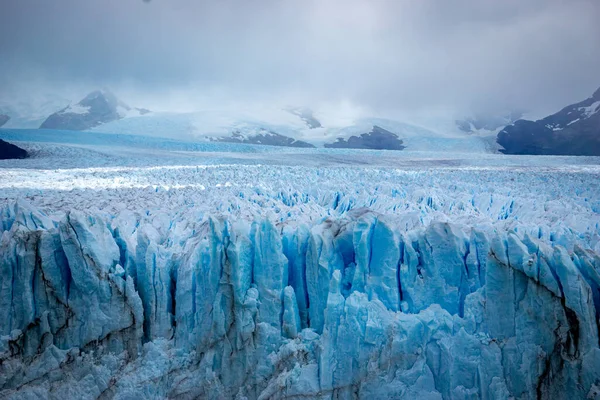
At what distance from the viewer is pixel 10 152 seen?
13117mm

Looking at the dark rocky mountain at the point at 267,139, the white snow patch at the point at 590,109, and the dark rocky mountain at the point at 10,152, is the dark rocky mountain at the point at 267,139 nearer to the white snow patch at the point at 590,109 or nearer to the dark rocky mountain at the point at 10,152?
the dark rocky mountain at the point at 10,152

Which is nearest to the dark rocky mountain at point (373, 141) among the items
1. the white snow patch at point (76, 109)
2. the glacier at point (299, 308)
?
the glacier at point (299, 308)

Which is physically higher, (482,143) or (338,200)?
(482,143)

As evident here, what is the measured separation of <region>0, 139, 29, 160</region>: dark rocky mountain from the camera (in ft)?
42.4

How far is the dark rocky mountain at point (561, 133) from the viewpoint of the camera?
28172 mm

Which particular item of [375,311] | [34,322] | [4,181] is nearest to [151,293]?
[34,322]

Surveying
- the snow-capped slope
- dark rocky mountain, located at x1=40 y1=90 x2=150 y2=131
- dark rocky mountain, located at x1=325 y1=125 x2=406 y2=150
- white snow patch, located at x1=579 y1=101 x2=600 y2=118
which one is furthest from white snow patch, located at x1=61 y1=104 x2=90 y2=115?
white snow patch, located at x1=579 y1=101 x2=600 y2=118

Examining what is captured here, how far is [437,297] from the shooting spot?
345 cm

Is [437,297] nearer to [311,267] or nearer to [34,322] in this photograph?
[311,267]

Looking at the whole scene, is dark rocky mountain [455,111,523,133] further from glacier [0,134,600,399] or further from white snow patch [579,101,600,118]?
glacier [0,134,600,399]

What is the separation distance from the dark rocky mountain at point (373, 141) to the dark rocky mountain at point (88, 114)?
25.3 m

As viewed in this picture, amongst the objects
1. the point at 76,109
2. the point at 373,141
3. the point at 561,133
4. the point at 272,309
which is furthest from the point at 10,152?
the point at 76,109

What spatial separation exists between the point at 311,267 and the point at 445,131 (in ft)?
118

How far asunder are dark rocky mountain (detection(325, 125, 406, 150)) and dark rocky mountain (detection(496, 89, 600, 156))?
788 cm
